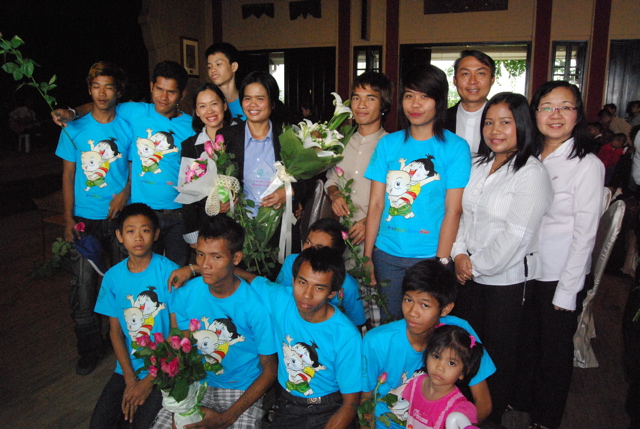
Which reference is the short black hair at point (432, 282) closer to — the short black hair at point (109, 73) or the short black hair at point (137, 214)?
the short black hair at point (137, 214)

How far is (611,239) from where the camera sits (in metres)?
2.27

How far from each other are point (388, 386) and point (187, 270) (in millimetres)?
943

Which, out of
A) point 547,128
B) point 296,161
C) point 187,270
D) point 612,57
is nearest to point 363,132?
point 296,161

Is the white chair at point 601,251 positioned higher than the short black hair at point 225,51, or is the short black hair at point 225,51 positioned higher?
the short black hair at point 225,51

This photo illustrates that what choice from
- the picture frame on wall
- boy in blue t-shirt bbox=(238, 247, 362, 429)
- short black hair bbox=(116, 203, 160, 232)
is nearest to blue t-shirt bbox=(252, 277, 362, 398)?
boy in blue t-shirt bbox=(238, 247, 362, 429)

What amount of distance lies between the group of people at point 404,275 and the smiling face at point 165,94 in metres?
0.23

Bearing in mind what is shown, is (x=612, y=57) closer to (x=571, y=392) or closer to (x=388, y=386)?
(x=571, y=392)

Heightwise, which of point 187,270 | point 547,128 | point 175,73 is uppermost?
point 175,73

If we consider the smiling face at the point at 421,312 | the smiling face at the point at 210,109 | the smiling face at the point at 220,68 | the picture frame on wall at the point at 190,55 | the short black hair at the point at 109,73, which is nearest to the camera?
the smiling face at the point at 421,312

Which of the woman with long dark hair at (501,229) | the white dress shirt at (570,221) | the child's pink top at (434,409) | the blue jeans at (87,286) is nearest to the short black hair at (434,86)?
the woman with long dark hair at (501,229)

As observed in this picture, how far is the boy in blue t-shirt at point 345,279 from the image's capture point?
2127mm

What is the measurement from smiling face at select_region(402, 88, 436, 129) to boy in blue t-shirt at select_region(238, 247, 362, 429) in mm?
659

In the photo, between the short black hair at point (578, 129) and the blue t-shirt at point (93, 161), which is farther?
the blue t-shirt at point (93, 161)

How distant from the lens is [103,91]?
2.59 m
